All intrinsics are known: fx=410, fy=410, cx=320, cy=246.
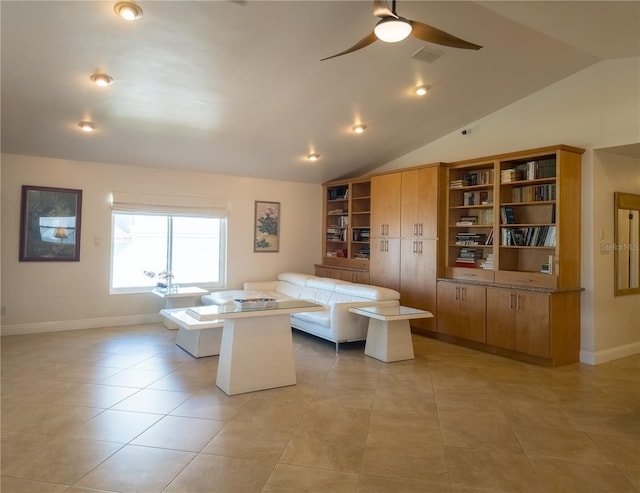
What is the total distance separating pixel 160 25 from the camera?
3.08m

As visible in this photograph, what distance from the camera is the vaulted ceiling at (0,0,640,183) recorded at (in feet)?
10.2

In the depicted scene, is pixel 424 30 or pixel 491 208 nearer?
pixel 424 30

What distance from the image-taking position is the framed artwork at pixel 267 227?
699 centimetres

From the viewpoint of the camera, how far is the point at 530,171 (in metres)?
4.67

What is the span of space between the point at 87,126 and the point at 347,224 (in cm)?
414

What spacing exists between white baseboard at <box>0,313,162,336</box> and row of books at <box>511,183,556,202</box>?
5.26 metres

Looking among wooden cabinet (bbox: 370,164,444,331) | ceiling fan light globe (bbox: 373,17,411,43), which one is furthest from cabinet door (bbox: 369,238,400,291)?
ceiling fan light globe (bbox: 373,17,411,43)

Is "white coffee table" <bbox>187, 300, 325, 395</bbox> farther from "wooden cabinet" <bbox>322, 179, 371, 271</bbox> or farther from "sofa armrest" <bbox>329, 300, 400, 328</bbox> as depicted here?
"wooden cabinet" <bbox>322, 179, 371, 271</bbox>

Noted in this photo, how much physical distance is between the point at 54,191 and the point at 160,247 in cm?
157

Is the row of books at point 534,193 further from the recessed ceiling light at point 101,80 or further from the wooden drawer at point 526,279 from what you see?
the recessed ceiling light at point 101,80

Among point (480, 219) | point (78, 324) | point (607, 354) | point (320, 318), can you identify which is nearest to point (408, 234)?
point (480, 219)

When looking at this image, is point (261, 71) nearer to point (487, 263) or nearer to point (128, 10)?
point (128, 10)

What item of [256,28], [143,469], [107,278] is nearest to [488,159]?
[256,28]

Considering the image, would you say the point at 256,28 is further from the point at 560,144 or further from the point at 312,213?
the point at 312,213
